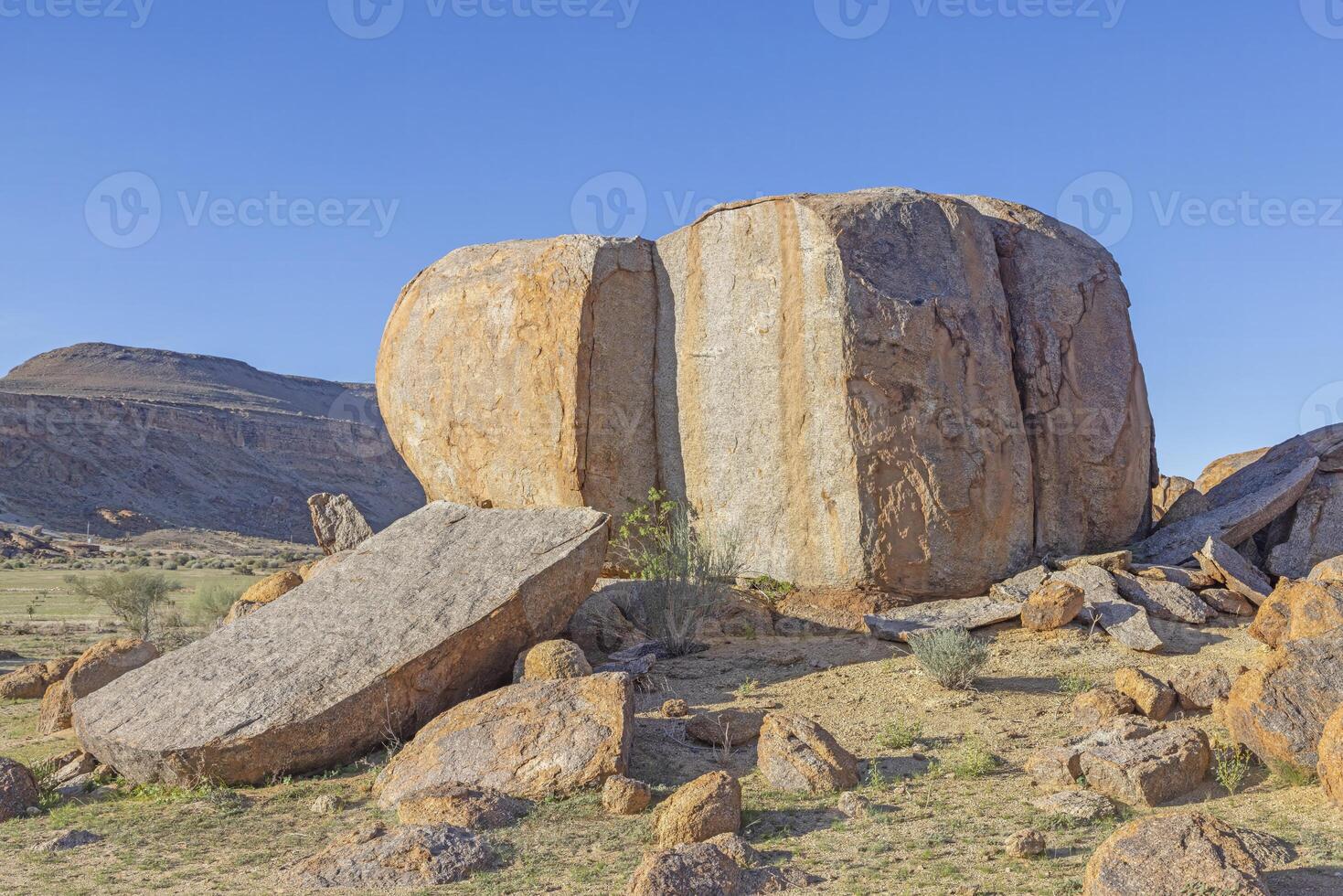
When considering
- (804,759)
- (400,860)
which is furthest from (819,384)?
(400,860)

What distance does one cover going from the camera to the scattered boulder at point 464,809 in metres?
5.43

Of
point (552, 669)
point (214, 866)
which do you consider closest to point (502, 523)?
point (552, 669)

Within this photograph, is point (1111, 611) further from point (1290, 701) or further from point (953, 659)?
point (1290, 701)

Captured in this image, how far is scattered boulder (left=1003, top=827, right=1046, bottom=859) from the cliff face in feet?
129

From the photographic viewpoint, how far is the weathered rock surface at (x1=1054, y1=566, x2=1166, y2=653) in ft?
28.2

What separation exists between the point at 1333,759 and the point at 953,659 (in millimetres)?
2635

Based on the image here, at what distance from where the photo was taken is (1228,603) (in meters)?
9.40

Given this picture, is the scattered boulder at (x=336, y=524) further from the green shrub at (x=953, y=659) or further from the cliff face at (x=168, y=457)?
the cliff face at (x=168, y=457)

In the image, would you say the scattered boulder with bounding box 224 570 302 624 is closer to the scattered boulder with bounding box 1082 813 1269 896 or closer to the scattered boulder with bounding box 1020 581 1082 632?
the scattered boulder with bounding box 1020 581 1082 632

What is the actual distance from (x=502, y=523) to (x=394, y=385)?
4134 mm

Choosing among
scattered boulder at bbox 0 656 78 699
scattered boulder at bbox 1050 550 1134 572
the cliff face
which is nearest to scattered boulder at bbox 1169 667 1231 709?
scattered boulder at bbox 1050 550 1134 572

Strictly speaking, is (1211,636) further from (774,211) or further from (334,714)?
(334,714)

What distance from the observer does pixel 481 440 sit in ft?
36.4

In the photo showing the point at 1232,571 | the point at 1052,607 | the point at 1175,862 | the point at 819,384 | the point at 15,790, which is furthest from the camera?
the point at 1232,571
